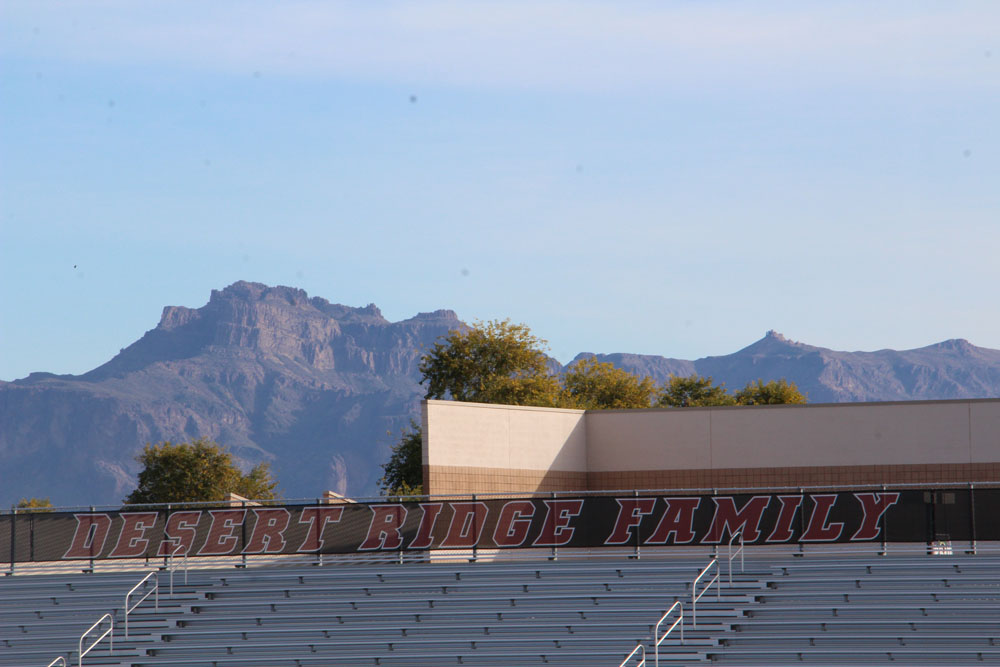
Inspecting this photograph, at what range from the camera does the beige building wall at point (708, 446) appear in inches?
1094

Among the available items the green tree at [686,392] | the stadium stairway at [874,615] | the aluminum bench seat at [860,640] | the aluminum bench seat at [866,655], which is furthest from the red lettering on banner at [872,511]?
the green tree at [686,392]

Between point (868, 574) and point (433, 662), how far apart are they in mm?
7224

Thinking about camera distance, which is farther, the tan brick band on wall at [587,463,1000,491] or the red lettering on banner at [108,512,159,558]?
the tan brick band on wall at [587,463,1000,491]

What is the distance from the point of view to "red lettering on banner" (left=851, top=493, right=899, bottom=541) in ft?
70.4

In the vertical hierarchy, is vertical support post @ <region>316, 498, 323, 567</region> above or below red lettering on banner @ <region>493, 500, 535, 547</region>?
below

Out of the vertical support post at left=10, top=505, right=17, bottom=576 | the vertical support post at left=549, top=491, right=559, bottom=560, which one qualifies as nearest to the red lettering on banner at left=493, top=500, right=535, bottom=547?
the vertical support post at left=549, top=491, right=559, bottom=560

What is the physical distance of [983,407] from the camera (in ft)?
91.9

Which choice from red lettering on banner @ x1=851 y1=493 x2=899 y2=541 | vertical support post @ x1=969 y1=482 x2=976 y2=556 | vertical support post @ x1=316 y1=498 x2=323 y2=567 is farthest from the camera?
vertical support post @ x1=316 y1=498 x2=323 y2=567

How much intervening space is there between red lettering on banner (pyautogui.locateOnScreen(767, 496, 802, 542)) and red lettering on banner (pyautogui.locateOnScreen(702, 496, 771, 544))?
27cm

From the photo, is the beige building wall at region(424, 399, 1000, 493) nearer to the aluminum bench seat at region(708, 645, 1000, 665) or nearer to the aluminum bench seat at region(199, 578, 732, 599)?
the aluminum bench seat at region(199, 578, 732, 599)

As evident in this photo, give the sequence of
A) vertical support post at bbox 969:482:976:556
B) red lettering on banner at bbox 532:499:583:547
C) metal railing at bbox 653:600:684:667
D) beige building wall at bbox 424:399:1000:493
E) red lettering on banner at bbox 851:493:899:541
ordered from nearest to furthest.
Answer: metal railing at bbox 653:600:684:667 < vertical support post at bbox 969:482:976:556 < red lettering on banner at bbox 851:493:899:541 < red lettering on banner at bbox 532:499:583:547 < beige building wall at bbox 424:399:1000:493

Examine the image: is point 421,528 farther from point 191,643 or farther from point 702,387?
point 702,387

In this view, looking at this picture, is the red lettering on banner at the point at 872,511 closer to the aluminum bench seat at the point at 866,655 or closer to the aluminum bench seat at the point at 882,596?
the aluminum bench seat at the point at 882,596

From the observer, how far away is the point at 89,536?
74.8ft
